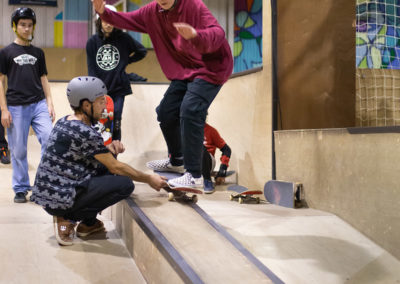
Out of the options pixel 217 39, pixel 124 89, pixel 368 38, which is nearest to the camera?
pixel 217 39

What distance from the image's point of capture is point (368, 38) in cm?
1048

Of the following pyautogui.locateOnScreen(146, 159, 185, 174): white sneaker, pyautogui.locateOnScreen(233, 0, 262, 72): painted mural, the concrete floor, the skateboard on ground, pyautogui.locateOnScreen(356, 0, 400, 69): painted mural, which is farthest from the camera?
pyautogui.locateOnScreen(233, 0, 262, 72): painted mural

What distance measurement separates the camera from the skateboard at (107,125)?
4461 mm

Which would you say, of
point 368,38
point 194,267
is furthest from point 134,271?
point 368,38

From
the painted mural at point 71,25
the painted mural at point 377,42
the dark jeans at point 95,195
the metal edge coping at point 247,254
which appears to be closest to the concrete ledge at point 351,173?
the metal edge coping at point 247,254

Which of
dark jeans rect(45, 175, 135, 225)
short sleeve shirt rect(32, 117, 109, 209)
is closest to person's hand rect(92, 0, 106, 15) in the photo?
short sleeve shirt rect(32, 117, 109, 209)

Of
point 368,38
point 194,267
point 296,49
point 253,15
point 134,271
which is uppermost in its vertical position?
point 253,15

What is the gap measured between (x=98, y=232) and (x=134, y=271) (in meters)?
0.71

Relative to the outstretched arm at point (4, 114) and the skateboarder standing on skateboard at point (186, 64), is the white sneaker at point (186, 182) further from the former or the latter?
the outstretched arm at point (4, 114)

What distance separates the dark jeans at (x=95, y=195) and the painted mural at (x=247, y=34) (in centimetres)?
909

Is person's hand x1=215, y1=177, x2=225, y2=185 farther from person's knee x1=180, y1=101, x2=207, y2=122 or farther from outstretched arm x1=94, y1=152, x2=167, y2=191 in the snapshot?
outstretched arm x1=94, y1=152, x2=167, y2=191

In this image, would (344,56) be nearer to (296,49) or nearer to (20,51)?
(296,49)

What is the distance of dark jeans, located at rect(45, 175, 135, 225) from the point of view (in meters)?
2.74

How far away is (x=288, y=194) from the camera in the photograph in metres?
3.63
